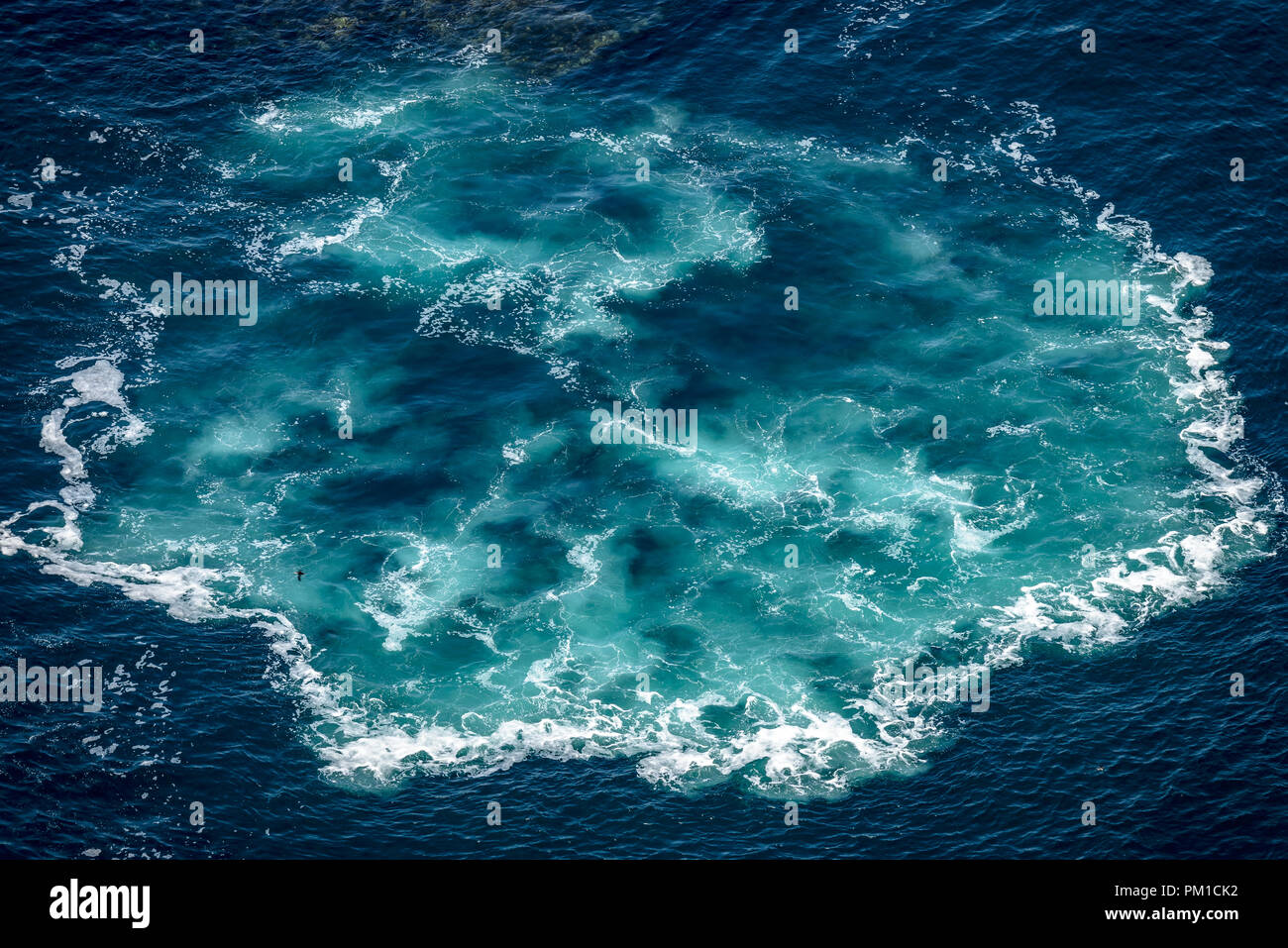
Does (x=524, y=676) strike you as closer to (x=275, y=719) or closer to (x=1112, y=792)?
(x=275, y=719)

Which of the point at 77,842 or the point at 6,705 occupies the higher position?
the point at 6,705

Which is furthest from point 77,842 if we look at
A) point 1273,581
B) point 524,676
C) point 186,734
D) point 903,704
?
point 1273,581

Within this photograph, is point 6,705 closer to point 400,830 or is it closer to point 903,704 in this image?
point 400,830

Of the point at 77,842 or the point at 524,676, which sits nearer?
the point at 77,842
